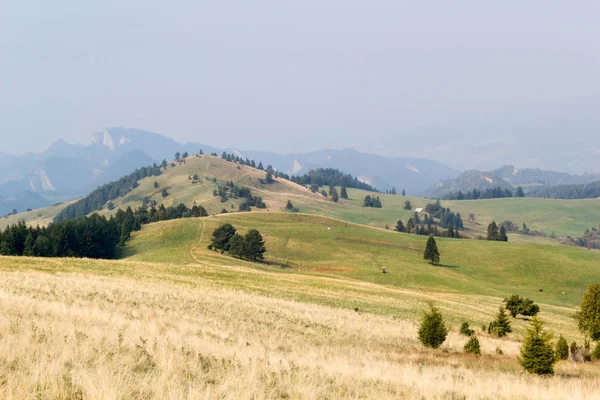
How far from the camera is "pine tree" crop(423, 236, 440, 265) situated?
119 metres

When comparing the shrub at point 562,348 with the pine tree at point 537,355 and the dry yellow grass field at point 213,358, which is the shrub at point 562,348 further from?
the pine tree at point 537,355

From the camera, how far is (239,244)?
364 feet

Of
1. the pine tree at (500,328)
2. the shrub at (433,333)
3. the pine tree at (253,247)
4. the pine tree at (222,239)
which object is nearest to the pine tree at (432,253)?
the pine tree at (253,247)

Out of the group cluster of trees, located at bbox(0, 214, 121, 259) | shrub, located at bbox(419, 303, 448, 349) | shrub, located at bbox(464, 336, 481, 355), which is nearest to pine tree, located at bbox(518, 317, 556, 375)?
shrub, located at bbox(464, 336, 481, 355)

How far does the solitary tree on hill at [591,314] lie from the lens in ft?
133

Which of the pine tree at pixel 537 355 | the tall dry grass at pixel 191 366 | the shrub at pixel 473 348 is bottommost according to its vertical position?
the shrub at pixel 473 348

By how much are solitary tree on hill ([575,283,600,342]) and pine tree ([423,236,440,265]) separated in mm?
76626

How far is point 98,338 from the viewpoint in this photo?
1316 cm

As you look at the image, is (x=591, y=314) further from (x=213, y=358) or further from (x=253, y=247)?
(x=253, y=247)

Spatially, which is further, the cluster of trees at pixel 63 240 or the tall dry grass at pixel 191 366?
the cluster of trees at pixel 63 240

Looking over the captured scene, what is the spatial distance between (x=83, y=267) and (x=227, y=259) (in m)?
49.0

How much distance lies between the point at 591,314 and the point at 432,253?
79.1 meters

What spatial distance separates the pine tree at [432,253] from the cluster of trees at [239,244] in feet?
143

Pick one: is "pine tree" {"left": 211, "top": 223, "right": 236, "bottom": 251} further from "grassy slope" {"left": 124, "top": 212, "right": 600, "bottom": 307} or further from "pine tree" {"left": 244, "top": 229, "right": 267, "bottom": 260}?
"pine tree" {"left": 244, "top": 229, "right": 267, "bottom": 260}
